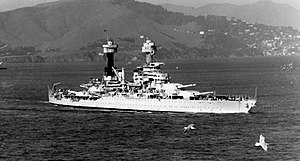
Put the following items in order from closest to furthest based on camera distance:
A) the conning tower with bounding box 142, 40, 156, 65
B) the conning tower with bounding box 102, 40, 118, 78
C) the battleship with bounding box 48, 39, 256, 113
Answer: the battleship with bounding box 48, 39, 256, 113, the conning tower with bounding box 142, 40, 156, 65, the conning tower with bounding box 102, 40, 118, 78

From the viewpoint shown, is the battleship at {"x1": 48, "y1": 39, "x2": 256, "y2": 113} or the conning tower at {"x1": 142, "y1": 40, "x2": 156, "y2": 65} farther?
the conning tower at {"x1": 142, "y1": 40, "x2": 156, "y2": 65}

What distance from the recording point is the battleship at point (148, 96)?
305 ft

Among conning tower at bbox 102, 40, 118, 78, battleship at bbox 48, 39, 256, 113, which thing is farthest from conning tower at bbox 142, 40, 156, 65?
conning tower at bbox 102, 40, 118, 78

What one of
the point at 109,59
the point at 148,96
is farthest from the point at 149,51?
the point at 109,59

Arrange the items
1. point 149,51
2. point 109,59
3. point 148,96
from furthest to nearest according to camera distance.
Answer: point 109,59 < point 149,51 < point 148,96

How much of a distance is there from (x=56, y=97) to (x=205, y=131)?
45.0 m

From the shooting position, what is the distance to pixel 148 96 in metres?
99.4

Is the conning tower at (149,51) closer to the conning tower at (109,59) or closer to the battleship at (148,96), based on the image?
the battleship at (148,96)

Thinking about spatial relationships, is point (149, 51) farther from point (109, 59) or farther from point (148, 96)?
point (109, 59)

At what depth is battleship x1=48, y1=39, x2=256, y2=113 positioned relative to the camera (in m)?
93.0

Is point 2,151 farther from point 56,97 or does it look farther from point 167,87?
point 56,97

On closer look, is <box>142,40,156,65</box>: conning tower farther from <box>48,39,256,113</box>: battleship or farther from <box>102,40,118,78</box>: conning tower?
<box>102,40,118,78</box>: conning tower

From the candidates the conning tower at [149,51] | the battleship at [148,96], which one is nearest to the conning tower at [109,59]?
the battleship at [148,96]

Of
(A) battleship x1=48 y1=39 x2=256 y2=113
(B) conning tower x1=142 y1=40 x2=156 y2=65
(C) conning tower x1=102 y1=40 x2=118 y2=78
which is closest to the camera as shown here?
(A) battleship x1=48 y1=39 x2=256 y2=113
